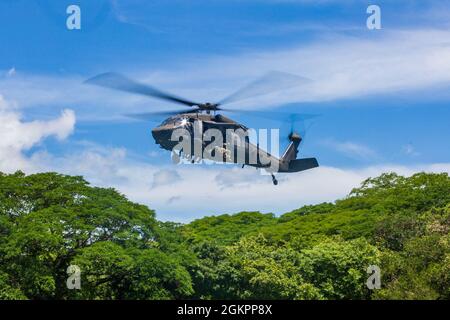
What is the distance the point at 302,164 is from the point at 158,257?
8.12 meters

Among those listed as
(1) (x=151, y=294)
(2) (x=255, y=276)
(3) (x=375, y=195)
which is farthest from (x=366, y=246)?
(3) (x=375, y=195)

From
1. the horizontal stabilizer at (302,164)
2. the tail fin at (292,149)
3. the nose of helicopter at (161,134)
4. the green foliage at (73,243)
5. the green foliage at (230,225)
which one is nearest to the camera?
the nose of helicopter at (161,134)

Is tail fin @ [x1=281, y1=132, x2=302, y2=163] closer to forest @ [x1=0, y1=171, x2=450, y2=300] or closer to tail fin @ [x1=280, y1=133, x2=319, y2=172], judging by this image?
tail fin @ [x1=280, y1=133, x2=319, y2=172]

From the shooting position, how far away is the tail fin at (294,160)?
43.4 metres

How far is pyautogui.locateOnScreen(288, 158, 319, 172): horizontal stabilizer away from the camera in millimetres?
43281

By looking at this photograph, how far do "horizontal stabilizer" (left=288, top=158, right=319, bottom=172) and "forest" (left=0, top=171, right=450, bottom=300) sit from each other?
463 centimetres

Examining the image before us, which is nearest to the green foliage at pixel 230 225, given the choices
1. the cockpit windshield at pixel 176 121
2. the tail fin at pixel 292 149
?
the tail fin at pixel 292 149

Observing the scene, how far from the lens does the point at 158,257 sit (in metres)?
41.7

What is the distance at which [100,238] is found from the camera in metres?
42.6

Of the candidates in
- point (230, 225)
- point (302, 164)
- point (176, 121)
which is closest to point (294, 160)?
point (302, 164)

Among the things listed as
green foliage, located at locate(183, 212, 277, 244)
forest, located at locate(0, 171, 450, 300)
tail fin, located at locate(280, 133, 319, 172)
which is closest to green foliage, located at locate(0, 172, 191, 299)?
forest, located at locate(0, 171, 450, 300)

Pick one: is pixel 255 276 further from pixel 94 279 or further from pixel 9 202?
pixel 9 202

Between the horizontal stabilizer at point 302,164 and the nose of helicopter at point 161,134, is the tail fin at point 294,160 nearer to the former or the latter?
the horizontal stabilizer at point 302,164

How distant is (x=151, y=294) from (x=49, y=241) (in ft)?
17.0
